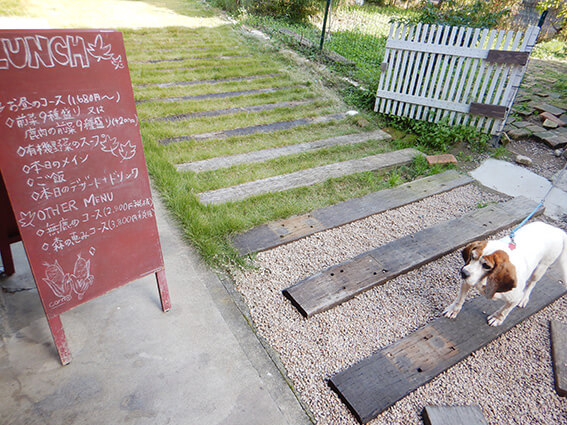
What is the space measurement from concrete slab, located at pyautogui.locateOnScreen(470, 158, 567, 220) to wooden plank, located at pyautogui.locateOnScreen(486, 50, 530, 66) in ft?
4.70

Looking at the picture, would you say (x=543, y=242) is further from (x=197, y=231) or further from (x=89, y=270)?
(x=89, y=270)

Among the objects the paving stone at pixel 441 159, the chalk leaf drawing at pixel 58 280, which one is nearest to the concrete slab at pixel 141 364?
the chalk leaf drawing at pixel 58 280

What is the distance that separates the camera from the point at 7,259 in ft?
9.68

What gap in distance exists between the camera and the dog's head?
2.39 metres

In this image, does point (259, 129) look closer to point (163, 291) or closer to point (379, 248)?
point (379, 248)

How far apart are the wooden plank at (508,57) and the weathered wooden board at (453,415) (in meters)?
5.09

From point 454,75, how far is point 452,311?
4.53 metres

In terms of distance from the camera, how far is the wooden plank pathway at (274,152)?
4.91 meters

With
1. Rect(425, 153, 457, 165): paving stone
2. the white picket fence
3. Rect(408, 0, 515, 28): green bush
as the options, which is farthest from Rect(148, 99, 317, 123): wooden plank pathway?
Rect(425, 153, 457, 165): paving stone

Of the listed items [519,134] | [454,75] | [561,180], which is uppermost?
[454,75]

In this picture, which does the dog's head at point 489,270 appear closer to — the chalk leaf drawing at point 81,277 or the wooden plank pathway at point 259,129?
the chalk leaf drawing at point 81,277

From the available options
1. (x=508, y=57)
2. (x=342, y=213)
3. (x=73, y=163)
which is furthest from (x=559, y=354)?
(x=508, y=57)

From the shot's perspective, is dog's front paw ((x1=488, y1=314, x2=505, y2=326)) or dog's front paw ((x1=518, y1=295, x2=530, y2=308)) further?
dog's front paw ((x1=518, y1=295, x2=530, y2=308))

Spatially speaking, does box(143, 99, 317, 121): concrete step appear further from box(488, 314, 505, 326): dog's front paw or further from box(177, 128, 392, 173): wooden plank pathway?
box(488, 314, 505, 326): dog's front paw
